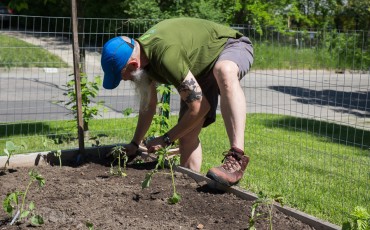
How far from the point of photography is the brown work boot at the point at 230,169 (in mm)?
3758

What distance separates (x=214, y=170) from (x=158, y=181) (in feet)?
1.88

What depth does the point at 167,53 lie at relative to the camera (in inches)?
144

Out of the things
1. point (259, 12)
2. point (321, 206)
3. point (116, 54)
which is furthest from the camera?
point (259, 12)

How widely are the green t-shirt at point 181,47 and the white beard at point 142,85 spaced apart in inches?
2.4

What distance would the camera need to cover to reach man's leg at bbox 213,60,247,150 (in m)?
3.83

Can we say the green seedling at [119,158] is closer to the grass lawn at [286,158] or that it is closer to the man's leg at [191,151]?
the man's leg at [191,151]

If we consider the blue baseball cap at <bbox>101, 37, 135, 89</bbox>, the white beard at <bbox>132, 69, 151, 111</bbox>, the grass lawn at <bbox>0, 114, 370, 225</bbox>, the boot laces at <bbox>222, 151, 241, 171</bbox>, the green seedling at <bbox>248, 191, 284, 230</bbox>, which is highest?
the blue baseball cap at <bbox>101, 37, 135, 89</bbox>

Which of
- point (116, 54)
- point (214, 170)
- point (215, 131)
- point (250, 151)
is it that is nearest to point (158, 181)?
point (214, 170)

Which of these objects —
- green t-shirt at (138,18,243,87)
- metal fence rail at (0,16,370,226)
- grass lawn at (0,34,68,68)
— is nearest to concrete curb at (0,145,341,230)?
metal fence rail at (0,16,370,226)

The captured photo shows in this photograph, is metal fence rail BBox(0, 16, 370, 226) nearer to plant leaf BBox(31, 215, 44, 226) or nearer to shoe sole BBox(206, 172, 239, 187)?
shoe sole BBox(206, 172, 239, 187)

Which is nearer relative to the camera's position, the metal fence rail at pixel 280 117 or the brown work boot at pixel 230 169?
the brown work boot at pixel 230 169

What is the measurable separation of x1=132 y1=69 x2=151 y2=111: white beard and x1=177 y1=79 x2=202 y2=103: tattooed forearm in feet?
0.94

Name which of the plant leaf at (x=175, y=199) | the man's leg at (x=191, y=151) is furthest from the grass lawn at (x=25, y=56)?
the plant leaf at (x=175, y=199)

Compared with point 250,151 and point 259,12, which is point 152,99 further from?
point 259,12
